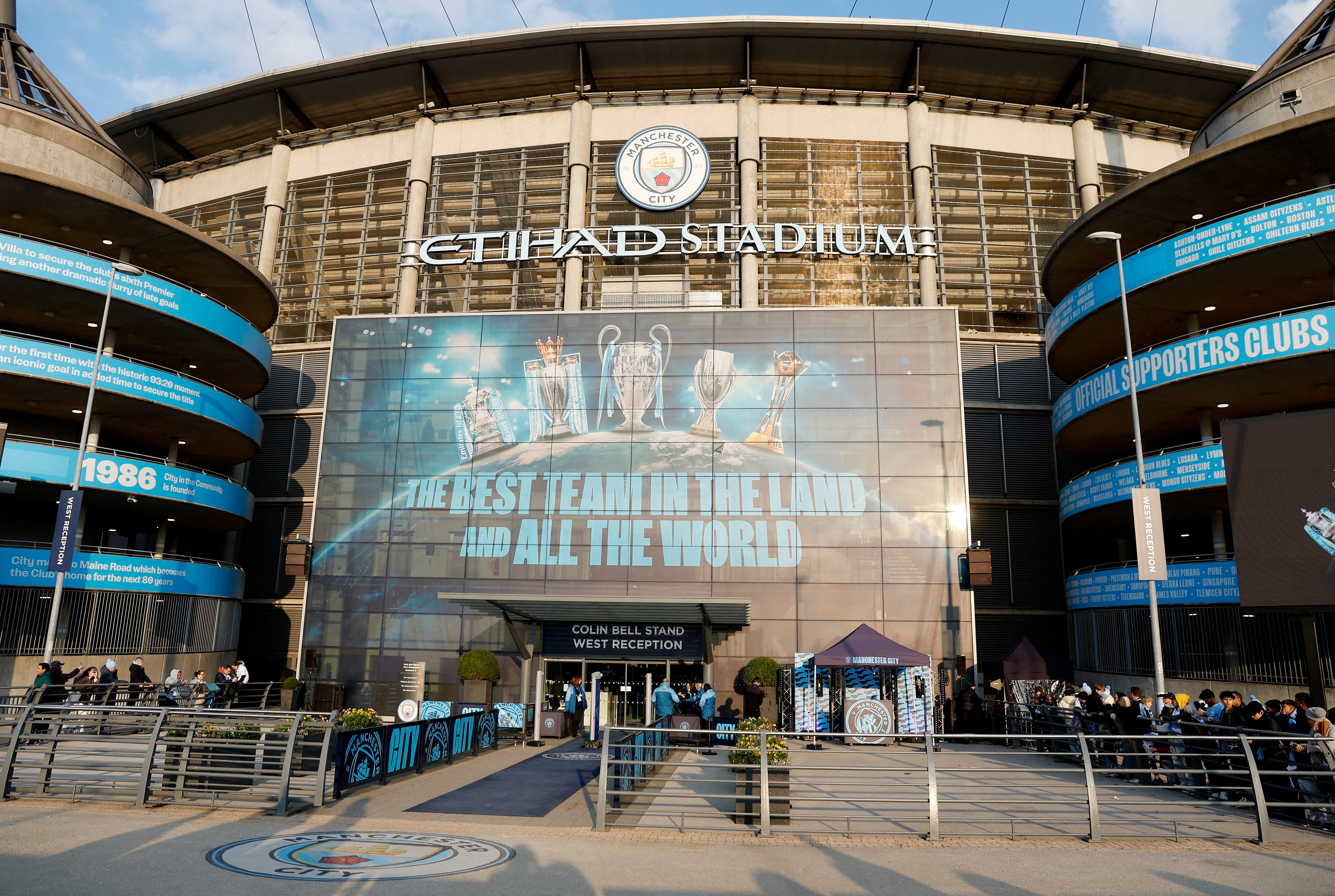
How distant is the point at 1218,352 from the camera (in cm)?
2569

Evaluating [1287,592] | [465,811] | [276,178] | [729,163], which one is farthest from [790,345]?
[276,178]

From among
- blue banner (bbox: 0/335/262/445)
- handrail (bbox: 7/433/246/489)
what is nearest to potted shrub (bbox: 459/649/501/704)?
handrail (bbox: 7/433/246/489)

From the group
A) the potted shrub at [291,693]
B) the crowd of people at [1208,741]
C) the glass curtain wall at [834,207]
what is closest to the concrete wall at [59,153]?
the potted shrub at [291,693]

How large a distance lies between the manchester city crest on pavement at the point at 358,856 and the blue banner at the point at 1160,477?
20011 mm

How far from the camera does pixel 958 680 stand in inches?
1134

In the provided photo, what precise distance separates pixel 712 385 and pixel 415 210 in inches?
743

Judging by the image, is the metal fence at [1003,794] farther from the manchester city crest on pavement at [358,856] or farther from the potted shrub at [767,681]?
the potted shrub at [767,681]

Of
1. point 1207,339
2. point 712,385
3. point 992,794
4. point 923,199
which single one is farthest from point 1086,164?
point 992,794

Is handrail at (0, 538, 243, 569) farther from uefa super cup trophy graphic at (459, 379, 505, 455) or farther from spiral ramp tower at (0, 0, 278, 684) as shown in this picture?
uefa super cup trophy graphic at (459, 379, 505, 455)

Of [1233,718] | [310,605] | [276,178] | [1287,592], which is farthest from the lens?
[276,178]

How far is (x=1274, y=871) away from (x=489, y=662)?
2368 cm

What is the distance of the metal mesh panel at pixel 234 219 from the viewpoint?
44.6 metres

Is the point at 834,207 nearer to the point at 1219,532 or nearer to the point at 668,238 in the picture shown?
the point at 668,238

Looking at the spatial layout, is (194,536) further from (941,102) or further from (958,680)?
(941,102)
